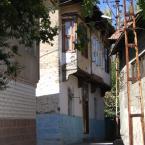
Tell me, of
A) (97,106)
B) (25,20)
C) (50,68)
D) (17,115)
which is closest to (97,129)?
(97,106)

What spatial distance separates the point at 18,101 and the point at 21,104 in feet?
1.23

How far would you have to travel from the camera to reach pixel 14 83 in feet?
57.3

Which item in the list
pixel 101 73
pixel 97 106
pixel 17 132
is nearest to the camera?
pixel 17 132

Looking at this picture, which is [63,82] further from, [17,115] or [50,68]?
[17,115]

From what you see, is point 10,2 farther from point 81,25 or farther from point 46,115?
point 46,115

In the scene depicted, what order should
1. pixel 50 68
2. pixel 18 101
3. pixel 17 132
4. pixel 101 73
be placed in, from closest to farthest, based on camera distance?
1. pixel 17 132
2. pixel 18 101
3. pixel 50 68
4. pixel 101 73

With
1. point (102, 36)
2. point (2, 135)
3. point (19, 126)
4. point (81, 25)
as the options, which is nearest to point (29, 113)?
point (19, 126)

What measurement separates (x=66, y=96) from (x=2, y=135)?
13025 millimetres

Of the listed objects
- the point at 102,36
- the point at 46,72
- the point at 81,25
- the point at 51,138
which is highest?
the point at 102,36

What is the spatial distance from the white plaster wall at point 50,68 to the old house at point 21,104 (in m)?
6.58

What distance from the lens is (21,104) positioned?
60.4ft

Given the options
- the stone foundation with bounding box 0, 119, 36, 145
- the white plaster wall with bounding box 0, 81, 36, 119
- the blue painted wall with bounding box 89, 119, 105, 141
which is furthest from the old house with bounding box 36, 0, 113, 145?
the stone foundation with bounding box 0, 119, 36, 145

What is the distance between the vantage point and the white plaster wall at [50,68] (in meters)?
27.0

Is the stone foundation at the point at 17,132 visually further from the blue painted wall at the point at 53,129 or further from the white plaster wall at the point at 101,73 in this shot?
the white plaster wall at the point at 101,73
